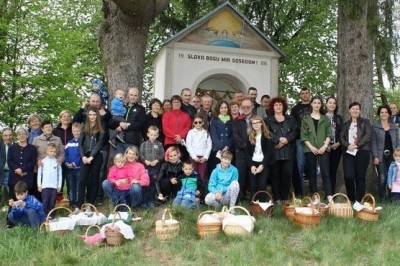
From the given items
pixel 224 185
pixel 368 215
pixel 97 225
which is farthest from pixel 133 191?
pixel 368 215

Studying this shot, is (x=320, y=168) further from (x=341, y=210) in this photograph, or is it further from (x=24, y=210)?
(x=24, y=210)

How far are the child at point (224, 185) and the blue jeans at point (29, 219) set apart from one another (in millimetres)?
2124

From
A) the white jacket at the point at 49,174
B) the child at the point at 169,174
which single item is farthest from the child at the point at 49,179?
the child at the point at 169,174

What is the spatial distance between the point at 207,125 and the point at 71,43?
10833mm

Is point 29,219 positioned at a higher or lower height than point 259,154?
lower

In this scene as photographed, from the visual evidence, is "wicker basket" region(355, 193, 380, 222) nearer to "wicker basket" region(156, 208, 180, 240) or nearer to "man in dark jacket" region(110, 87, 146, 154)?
"wicker basket" region(156, 208, 180, 240)

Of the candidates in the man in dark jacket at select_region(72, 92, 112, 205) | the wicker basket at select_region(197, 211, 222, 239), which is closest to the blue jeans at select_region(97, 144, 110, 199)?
the man in dark jacket at select_region(72, 92, 112, 205)

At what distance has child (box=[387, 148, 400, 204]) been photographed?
7270 millimetres

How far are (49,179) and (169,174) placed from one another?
65.3 inches

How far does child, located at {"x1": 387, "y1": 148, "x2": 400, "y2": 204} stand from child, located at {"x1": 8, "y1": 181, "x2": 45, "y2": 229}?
4.97 m

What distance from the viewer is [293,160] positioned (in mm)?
7188

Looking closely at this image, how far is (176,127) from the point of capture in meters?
7.43

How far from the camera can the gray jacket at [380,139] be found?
24.7 ft

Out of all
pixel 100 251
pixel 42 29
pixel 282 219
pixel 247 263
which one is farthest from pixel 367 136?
pixel 42 29
